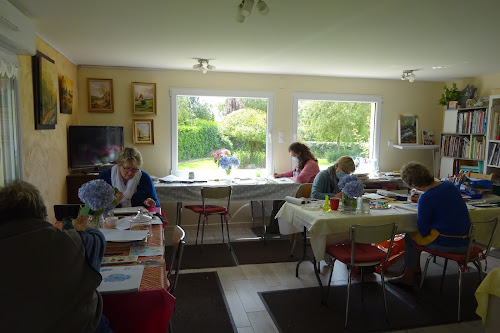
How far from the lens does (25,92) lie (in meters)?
3.01

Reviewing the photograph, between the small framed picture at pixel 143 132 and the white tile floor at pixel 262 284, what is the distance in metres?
2.16

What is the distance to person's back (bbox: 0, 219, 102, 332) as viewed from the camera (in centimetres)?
116

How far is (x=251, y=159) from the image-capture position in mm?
5621

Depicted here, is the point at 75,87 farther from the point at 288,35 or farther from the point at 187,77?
the point at 288,35

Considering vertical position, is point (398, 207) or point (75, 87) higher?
point (75, 87)

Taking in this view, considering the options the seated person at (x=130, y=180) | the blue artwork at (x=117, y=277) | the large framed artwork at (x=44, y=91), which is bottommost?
the blue artwork at (x=117, y=277)

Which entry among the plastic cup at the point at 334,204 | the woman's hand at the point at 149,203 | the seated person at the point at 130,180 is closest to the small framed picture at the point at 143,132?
the seated person at the point at 130,180

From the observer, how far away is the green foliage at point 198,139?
209 inches

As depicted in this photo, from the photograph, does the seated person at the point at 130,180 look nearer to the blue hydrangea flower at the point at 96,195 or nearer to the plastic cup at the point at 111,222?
the plastic cup at the point at 111,222

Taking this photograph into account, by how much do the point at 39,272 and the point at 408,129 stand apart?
19.7 ft

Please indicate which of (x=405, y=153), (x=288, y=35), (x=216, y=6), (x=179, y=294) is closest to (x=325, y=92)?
(x=405, y=153)

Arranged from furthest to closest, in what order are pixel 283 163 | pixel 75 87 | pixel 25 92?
pixel 283 163, pixel 75 87, pixel 25 92

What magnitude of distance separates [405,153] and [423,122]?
0.60m

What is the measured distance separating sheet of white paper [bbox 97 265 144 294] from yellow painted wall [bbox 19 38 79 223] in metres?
1.83
